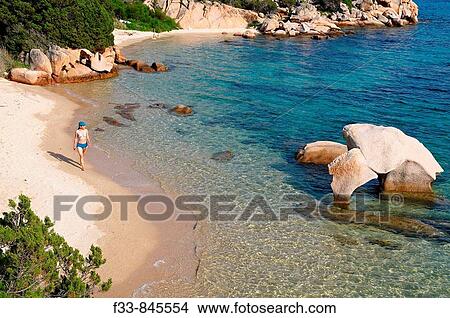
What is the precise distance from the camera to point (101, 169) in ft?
66.0

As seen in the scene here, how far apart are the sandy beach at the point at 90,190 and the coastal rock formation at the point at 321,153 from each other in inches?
268

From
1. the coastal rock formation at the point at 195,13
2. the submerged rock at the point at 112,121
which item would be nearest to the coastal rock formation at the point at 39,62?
the submerged rock at the point at 112,121

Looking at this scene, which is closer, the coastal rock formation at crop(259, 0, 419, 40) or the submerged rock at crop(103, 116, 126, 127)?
the submerged rock at crop(103, 116, 126, 127)

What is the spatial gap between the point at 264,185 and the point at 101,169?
662cm

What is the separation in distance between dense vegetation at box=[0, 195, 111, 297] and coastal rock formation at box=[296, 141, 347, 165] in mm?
12799

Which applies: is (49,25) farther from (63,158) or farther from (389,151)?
(389,151)

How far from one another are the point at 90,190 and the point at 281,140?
10577 mm

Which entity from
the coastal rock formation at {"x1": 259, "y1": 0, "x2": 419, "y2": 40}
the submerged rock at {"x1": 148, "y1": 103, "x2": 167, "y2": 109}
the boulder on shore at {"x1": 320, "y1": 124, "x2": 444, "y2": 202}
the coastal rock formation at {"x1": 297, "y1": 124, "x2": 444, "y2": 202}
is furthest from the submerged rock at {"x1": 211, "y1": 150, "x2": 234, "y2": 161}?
the coastal rock formation at {"x1": 259, "y1": 0, "x2": 419, "y2": 40}

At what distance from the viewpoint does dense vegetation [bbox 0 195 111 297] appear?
31.8 feet

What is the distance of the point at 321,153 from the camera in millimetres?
21672

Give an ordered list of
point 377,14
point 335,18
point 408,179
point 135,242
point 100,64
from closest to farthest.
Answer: point 135,242 < point 408,179 < point 100,64 < point 335,18 < point 377,14

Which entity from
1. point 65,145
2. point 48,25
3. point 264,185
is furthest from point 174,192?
point 48,25

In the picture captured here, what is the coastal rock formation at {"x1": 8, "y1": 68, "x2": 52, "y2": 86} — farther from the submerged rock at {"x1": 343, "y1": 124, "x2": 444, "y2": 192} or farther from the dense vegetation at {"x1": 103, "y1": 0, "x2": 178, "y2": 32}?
the dense vegetation at {"x1": 103, "y1": 0, "x2": 178, "y2": 32}

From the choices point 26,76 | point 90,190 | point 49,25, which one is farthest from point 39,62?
point 90,190
